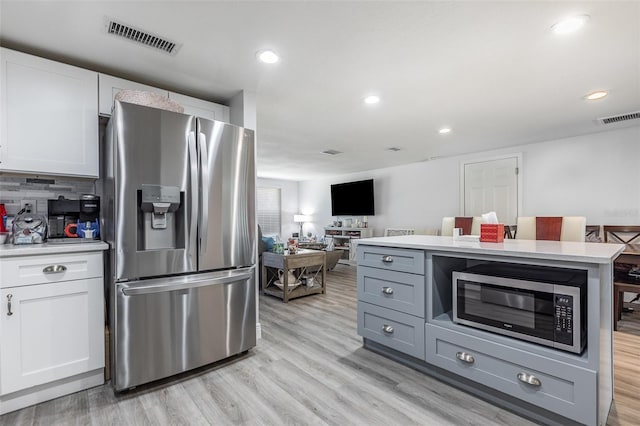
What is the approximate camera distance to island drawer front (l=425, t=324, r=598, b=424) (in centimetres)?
145

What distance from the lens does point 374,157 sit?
5973 millimetres

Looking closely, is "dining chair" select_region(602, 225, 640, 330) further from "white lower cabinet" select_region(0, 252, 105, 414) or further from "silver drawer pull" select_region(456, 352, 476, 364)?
"white lower cabinet" select_region(0, 252, 105, 414)

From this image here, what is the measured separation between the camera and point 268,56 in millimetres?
2160

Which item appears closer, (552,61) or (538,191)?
(552,61)

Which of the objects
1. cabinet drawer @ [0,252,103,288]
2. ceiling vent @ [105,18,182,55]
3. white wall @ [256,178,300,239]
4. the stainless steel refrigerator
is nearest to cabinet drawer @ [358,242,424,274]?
the stainless steel refrigerator

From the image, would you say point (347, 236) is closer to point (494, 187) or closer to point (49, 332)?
point (494, 187)

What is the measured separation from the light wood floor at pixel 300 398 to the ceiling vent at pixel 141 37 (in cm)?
228

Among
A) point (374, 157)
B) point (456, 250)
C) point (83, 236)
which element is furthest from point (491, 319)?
point (374, 157)

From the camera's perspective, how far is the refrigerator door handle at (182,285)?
6.23ft

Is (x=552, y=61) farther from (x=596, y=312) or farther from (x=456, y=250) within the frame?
(x=596, y=312)

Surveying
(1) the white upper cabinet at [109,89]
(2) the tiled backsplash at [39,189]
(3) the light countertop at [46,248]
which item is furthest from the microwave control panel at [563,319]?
(2) the tiled backsplash at [39,189]

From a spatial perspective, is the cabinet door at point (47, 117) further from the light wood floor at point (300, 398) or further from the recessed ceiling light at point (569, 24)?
the recessed ceiling light at point (569, 24)

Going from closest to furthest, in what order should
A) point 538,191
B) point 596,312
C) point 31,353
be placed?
1. point 596,312
2. point 31,353
3. point 538,191

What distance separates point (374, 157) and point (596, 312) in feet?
15.8
